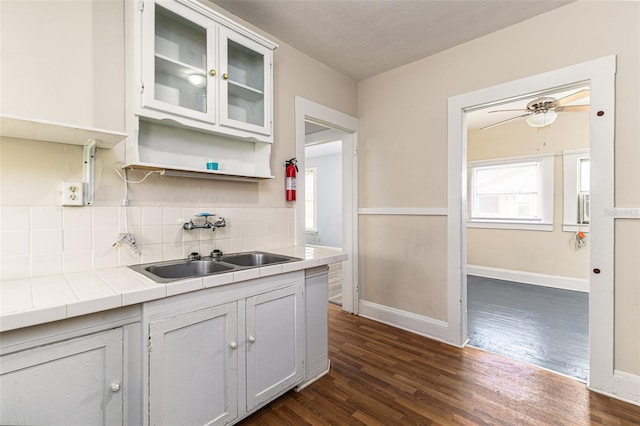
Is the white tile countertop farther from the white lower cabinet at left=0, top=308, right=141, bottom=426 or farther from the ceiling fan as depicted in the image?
the ceiling fan

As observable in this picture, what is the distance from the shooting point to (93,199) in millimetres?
1495

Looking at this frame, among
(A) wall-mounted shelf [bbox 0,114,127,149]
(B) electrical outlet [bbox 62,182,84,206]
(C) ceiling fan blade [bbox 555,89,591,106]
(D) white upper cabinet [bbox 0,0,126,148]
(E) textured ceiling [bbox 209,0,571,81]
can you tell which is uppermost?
(E) textured ceiling [bbox 209,0,571,81]

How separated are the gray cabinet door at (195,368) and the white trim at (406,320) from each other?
1851 mm

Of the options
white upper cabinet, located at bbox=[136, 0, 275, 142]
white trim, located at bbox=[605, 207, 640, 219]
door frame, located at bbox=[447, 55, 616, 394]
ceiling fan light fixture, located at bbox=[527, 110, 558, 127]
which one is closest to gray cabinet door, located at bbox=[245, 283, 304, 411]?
white upper cabinet, located at bbox=[136, 0, 275, 142]

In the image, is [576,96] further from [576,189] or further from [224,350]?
[224,350]

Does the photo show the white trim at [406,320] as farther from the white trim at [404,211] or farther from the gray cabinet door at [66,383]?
the gray cabinet door at [66,383]

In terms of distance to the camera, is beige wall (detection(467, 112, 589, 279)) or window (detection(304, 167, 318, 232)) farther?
window (detection(304, 167, 318, 232))

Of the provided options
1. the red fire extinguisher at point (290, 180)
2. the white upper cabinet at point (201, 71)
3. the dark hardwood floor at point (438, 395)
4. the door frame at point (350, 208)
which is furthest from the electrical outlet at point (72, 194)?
the door frame at point (350, 208)

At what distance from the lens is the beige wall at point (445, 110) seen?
1773mm

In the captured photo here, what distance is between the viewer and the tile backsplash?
130cm

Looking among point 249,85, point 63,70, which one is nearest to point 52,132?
point 63,70

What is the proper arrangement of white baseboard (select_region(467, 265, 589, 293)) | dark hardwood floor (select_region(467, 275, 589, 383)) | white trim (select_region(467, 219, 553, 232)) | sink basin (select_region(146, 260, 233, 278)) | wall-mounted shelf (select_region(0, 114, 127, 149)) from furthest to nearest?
white trim (select_region(467, 219, 553, 232)), white baseboard (select_region(467, 265, 589, 293)), dark hardwood floor (select_region(467, 275, 589, 383)), sink basin (select_region(146, 260, 233, 278)), wall-mounted shelf (select_region(0, 114, 127, 149))

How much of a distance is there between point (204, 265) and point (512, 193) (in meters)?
4.85

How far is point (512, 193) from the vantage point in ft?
15.3
